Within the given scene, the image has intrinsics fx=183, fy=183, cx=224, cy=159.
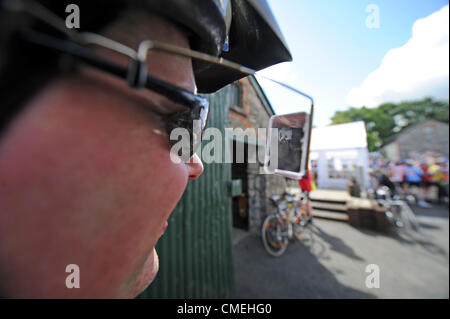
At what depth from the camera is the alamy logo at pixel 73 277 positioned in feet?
1.39

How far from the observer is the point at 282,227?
5656mm

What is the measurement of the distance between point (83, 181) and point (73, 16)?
47 cm

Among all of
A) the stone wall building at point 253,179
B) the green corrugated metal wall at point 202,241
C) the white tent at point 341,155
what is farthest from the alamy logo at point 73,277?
the white tent at point 341,155

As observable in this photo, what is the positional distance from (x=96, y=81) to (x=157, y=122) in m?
0.16

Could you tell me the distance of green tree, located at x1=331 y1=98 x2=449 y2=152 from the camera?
34094 millimetres

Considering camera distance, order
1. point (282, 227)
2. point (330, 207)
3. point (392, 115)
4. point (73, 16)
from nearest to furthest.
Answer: point (73, 16), point (282, 227), point (330, 207), point (392, 115)

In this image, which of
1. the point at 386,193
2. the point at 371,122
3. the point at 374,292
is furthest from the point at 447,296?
the point at 371,122

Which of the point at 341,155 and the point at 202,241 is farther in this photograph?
the point at 341,155

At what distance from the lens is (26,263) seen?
0.38 m

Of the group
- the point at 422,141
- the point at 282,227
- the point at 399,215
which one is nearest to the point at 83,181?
the point at 282,227

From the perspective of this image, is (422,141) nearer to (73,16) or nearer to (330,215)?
(330,215)

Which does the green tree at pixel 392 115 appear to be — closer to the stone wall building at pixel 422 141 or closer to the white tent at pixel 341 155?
the stone wall building at pixel 422 141

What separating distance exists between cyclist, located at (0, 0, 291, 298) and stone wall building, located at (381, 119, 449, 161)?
32215 mm

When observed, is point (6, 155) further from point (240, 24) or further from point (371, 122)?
point (371, 122)
